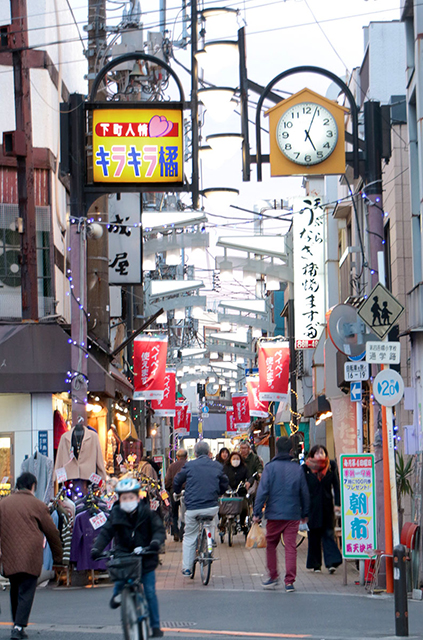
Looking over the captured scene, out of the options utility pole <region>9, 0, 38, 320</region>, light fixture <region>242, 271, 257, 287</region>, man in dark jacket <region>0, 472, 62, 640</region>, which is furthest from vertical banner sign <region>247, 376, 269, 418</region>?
man in dark jacket <region>0, 472, 62, 640</region>

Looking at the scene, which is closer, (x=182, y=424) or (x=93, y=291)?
(x=93, y=291)

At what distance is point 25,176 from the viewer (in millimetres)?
19188

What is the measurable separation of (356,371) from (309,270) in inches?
500

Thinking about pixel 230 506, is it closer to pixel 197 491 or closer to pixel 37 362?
pixel 37 362

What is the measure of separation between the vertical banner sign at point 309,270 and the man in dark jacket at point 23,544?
17.2m

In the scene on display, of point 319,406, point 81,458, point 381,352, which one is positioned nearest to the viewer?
point 381,352

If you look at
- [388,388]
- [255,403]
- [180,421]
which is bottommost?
[180,421]

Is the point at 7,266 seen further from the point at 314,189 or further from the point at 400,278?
the point at 314,189

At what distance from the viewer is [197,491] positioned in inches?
575

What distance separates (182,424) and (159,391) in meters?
23.7

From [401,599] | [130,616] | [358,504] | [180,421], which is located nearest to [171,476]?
[358,504]

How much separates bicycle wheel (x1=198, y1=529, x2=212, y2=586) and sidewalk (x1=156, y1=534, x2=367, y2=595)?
0.14 metres

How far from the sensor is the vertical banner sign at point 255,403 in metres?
39.6

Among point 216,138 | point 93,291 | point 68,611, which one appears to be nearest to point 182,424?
point 93,291
